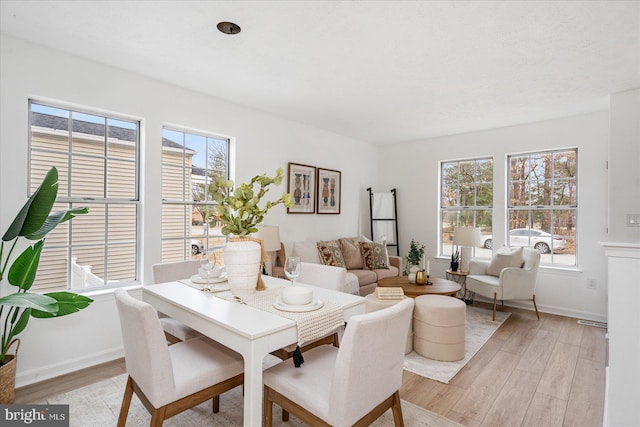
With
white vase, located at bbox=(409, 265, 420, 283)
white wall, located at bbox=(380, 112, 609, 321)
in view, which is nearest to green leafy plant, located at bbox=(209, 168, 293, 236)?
white vase, located at bbox=(409, 265, 420, 283)

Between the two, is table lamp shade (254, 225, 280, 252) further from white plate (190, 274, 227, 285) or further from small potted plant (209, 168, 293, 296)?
small potted plant (209, 168, 293, 296)

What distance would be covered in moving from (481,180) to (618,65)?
2.33 metres

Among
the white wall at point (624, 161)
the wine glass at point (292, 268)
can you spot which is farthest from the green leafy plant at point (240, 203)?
the white wall at point (624, 161)

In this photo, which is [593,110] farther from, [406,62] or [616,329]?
[616,329]

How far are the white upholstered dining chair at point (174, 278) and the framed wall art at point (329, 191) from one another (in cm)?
256

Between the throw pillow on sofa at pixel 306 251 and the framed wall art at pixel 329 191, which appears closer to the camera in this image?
the throw pillow on sofa at pixel 306 251

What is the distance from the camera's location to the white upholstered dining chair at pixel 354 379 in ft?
4.32

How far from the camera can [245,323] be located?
1.47m

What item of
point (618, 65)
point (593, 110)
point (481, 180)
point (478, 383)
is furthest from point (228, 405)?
point (593, 110)

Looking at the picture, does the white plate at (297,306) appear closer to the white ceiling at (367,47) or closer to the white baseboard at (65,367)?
the white ceiling at (367,47)

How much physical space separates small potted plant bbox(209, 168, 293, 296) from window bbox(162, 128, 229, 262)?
4.56ft

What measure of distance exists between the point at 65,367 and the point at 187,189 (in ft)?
6.02

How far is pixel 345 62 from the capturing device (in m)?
2.76

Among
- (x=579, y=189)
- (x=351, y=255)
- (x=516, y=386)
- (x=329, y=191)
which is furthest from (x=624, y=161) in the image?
(x=329, y=191)
